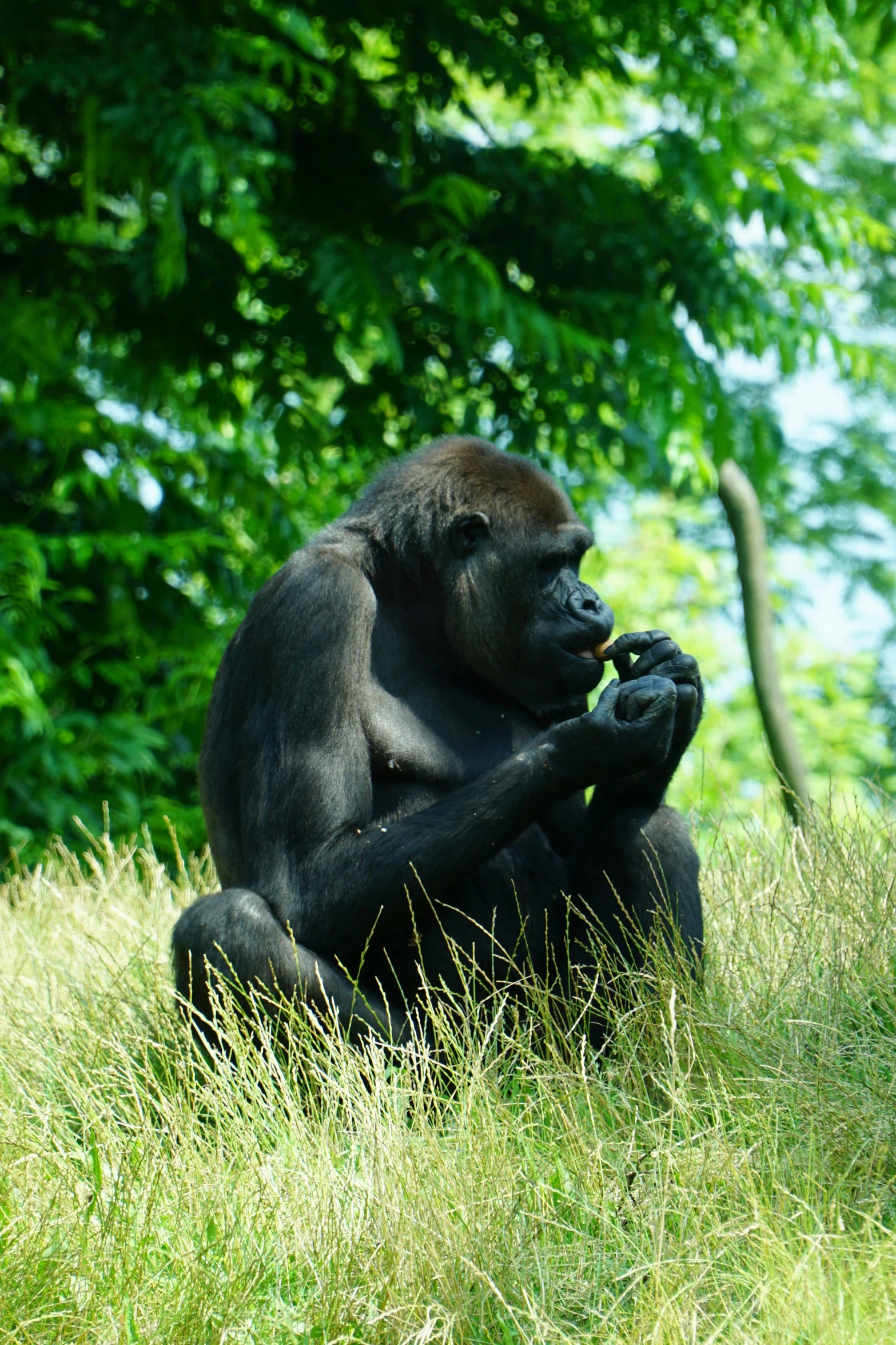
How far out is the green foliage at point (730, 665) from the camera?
45.7 feet

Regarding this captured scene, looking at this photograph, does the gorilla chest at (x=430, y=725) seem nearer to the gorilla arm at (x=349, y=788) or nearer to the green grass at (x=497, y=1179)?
the gorilla arm at (x=349, y=788)

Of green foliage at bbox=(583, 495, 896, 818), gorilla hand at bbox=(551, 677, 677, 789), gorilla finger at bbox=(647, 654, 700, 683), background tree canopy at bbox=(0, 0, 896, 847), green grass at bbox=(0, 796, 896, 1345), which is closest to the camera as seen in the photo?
green grass at bbox=(0, 796, 896, 1345)

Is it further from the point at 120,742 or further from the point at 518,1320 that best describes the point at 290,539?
the point at 518,1320

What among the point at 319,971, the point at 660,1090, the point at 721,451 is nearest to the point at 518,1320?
the point at 660,1090

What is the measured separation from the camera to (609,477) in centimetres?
1462

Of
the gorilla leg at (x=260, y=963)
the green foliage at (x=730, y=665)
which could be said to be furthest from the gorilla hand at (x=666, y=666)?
the green foliage at (x=730, y=665)

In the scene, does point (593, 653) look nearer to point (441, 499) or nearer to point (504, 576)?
point (504, 576)

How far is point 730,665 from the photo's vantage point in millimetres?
15453

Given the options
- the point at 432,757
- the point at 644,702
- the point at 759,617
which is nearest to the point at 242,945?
the point at 432,757

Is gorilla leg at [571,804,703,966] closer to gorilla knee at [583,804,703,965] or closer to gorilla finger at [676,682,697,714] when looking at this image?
gorilla knee at [583,804,703,965]

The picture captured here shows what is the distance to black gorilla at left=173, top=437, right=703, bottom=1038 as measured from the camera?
3457 millimetres

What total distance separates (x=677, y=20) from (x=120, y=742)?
4.95m

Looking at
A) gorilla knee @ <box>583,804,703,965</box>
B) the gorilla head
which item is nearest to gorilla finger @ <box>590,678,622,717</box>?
the gorilla head

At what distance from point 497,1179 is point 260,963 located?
1019 mm
